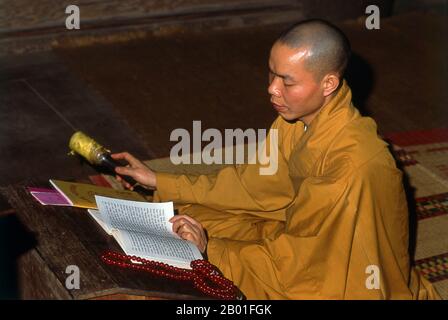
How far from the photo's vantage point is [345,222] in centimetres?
316

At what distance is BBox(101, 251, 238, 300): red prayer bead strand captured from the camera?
125 inches

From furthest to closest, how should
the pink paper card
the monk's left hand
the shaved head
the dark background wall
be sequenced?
the dark background wall
the pink paper card
the monk's left hand
the shaved head

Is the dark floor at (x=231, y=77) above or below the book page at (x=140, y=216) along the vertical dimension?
above

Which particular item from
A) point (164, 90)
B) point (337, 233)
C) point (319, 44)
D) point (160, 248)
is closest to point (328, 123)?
point (319, 44)

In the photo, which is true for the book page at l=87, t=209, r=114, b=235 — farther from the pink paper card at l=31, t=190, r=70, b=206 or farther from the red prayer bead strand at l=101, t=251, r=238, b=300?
the red prayer bead strand at l=101, t=251, r=238, b=300

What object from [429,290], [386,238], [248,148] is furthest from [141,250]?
[248,148]

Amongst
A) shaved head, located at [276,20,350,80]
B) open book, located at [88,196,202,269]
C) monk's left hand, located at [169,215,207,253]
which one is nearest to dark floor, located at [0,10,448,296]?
open book, located at [88,196,202,269]

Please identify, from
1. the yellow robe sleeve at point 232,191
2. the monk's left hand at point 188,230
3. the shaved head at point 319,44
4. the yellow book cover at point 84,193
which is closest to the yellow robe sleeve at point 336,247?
the monk's left hand at point 188,230

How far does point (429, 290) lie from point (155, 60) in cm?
336

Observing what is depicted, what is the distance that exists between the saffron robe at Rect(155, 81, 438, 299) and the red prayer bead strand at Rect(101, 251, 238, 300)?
0.16 meters

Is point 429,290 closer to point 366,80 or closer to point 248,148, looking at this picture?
point 248,148

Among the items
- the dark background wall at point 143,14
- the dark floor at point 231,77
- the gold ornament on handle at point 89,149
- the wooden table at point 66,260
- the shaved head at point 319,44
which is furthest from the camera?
the dark background wall at point 143,14

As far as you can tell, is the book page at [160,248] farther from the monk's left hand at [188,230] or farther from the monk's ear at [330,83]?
the monk's ear at [330,83]

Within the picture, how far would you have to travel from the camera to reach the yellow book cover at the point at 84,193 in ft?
11.9
